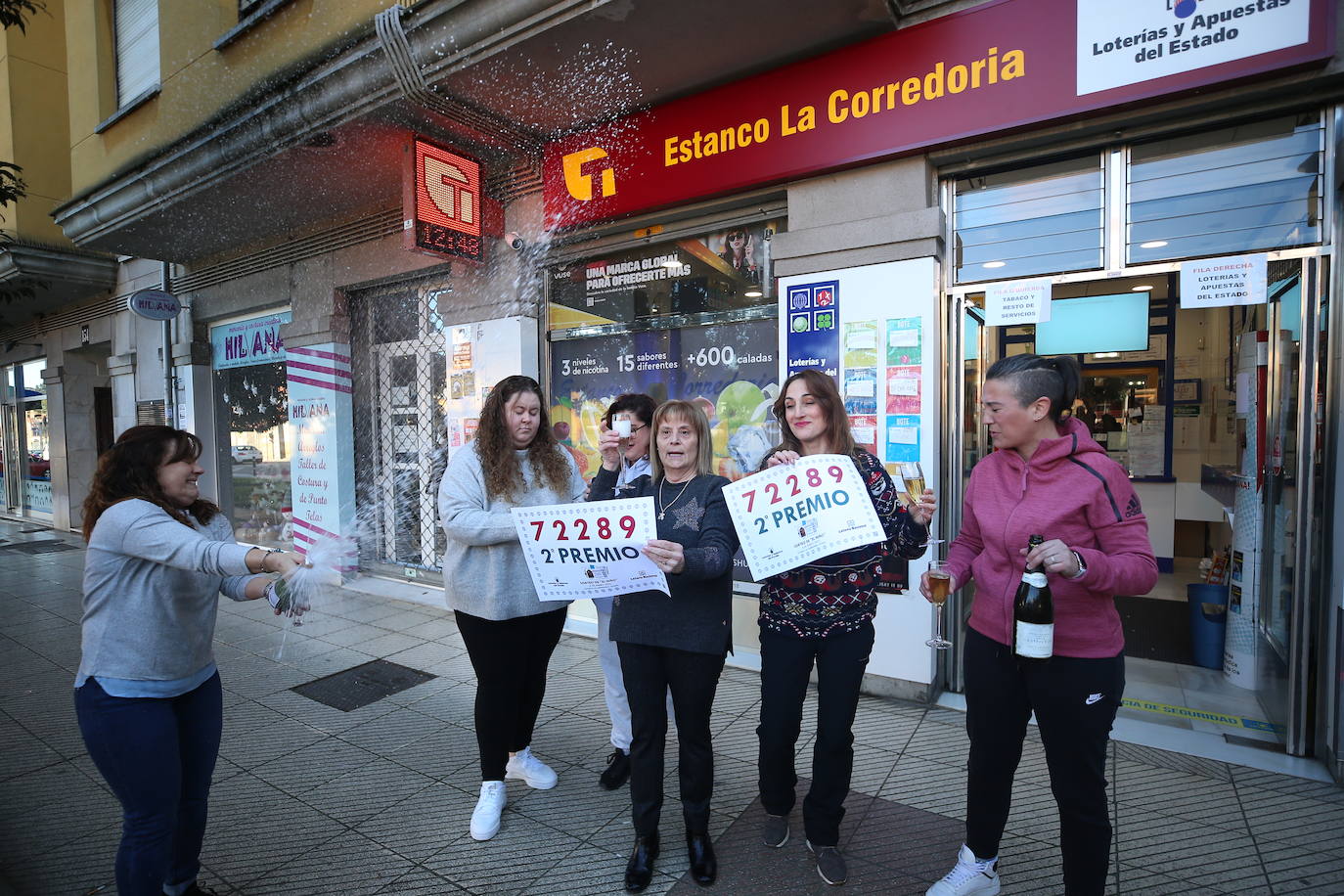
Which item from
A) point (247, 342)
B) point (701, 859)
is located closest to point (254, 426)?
point (247, 342)

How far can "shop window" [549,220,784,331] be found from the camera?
17.3ft

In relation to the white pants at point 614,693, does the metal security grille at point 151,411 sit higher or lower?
higher

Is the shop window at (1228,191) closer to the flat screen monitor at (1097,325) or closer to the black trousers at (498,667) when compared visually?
the flat screen monitor at (1097,325)

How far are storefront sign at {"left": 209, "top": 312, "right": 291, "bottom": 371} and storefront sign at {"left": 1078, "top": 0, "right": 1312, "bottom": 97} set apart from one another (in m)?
8.98

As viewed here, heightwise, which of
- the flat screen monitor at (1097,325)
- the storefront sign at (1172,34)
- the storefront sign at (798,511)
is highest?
the storefront sign at (1172,34)

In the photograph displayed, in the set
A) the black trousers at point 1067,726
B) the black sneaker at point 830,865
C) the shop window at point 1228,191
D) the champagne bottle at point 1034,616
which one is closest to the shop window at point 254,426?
the black sneaker at point 830,865

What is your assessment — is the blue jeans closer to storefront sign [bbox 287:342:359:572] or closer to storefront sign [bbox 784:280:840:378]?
storefront sign [bbox 784:280:840:378]

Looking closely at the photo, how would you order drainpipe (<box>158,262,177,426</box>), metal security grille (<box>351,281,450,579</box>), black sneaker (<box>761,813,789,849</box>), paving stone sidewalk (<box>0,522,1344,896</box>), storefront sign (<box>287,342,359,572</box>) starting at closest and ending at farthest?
paving stone sidewalk (<box>0,522,1344,896</box>)
black sneaker (<box>761,813,789,849</box>)
metal security grille (<box>351,281,450,579</box>)
storefront sign (<box>287,342,359,572</box>)
drainpipe (<box>158,262,177,426</box>)

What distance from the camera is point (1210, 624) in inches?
188

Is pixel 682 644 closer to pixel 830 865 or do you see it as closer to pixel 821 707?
pixel 821 707

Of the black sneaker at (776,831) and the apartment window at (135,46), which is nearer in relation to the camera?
the black sneaker at (776,831)

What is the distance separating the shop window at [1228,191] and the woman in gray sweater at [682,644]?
3.25 m

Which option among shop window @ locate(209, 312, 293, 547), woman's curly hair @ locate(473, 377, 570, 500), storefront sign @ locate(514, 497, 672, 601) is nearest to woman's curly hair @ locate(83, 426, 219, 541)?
woman's curly hair @ locate(473, 377, 570, 500)

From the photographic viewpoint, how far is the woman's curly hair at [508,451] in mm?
3051
